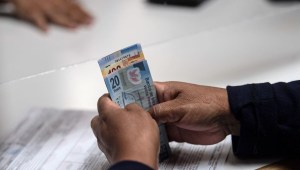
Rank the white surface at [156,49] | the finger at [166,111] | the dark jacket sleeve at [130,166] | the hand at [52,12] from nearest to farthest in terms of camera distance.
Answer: the dark jacket sleeve at [130,166], the finger at [166,111], the white surface at [156,49], the hand at [52,12]

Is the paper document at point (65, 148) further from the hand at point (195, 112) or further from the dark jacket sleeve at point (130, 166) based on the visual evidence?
the dark jacket sleeve at point (130, 166)

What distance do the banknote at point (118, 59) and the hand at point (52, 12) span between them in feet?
2.14

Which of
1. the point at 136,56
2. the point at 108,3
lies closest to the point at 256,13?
the point at 108,3

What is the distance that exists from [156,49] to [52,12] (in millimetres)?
409

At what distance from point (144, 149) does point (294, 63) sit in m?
0.53

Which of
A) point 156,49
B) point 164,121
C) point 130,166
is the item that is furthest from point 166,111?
point 156,49

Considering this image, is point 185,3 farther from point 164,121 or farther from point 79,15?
point 164,121

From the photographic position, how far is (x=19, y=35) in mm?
1222

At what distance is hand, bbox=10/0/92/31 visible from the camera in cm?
126

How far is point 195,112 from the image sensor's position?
2.13ft

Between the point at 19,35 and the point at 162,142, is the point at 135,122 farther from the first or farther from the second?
the point at 19,35

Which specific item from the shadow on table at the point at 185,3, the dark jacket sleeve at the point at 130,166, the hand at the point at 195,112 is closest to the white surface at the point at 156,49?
the shadow on table at the point at 185,3

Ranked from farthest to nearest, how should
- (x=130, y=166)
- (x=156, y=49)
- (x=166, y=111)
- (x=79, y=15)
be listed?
(x=79, y=15)
(x=156, y=49)
(x=166, y=111)
(x=130, y=166)

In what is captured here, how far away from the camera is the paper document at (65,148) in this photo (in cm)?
69
